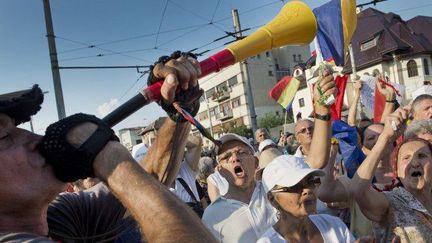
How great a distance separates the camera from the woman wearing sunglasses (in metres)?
2.61

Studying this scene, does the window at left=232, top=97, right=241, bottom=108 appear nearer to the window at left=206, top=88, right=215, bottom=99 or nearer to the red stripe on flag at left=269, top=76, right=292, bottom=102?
the window at left=206, top=88, right=215, bottom=99

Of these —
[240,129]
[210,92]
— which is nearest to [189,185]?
[240,129]

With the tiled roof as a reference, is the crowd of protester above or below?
below

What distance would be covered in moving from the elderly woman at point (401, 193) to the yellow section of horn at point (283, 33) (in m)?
1.13

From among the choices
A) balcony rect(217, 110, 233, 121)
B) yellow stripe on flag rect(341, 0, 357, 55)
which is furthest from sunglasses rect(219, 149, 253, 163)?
balcony rect(217, 110, 233, 121)

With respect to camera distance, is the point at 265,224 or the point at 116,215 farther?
the point at 265,224

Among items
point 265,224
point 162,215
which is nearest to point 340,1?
point 265,224

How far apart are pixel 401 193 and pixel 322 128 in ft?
2.32

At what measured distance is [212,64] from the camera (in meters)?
1.87

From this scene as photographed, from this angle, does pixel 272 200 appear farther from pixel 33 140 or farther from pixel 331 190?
pixel 33 140

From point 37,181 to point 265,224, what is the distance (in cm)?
210

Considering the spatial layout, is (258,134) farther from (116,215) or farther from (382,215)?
(116,215)

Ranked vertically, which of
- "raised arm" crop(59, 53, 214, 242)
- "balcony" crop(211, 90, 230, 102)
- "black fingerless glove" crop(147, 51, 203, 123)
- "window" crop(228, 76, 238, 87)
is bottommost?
"raised arm" crop(59, 53, 214, 242)

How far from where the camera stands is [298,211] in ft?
8.59
